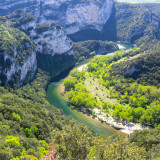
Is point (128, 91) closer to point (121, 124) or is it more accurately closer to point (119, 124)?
point (121, 124)

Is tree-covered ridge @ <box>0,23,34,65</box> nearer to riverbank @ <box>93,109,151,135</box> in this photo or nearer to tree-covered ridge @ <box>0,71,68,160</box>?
tree-covered ridge @ <box>0,71,68,160</box>

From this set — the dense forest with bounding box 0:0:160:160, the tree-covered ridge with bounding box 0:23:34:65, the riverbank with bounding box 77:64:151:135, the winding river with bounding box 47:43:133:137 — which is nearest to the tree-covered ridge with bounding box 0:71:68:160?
the dense forest with bounding box 0:0:160:160

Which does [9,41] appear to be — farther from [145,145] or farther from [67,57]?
[145,145]

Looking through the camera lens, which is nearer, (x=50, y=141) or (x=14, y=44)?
(x=50, y=141)

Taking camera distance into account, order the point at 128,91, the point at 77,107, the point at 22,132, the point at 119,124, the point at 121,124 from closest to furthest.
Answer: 1. the point at 22,132
2. the point at 119,124
3. the point at 121,124
4. the point at 77,107
5. the point at 128,91

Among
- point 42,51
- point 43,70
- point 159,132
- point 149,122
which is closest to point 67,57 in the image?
point 42,51

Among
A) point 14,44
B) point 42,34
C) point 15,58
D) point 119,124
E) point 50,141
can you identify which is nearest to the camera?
point 50,141

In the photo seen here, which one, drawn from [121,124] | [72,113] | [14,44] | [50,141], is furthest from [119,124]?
[14,44]

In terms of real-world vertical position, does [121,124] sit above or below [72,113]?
above
